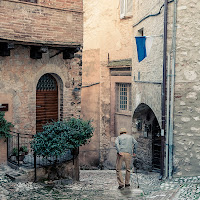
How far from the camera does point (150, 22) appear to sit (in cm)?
1104

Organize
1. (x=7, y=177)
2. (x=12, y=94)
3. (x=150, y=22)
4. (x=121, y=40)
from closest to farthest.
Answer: (x=7, y=177) < (x=12, y=94) < (x=150, y=22) < (x=121, y=40)

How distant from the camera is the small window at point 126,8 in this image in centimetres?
1525

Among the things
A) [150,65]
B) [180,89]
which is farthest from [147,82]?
[180,89]

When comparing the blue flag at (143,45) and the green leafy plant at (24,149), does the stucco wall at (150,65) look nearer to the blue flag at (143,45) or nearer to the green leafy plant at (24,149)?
the blue flag at (143,45)

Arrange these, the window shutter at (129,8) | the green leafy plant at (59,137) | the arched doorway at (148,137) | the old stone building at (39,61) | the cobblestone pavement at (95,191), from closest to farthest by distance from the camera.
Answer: the cobblestone pavement at (95,191)
the green leafy plant at (59,137)
the old stone building at (39,61)
the arched doorway at (148,137)
the window shutter at (129,8)

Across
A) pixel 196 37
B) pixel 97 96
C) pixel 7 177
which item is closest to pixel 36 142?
pixel 7 177

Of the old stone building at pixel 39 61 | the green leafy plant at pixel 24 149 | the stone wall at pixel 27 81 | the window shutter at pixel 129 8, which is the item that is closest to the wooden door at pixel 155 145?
the old stone building at pixel 39 61

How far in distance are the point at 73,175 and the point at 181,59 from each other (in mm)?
4565

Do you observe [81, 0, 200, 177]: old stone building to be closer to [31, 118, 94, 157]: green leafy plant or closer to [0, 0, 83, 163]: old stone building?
[31, 118, 94, 157]: green leafy plant

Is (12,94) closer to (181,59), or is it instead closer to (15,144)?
(15,144)

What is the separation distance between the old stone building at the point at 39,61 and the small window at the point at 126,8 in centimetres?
456

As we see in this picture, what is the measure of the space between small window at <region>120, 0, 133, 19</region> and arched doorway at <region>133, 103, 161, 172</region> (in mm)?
5003

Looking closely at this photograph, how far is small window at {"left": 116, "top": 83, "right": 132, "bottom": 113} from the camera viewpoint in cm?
1578

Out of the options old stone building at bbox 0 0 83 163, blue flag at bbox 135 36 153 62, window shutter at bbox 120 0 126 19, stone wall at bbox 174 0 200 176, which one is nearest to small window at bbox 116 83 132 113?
window shutter at bbox 120 0 126 19
